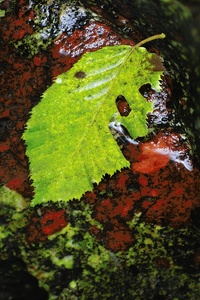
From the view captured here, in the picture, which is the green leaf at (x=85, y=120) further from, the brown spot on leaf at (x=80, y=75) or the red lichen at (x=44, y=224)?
the red lichen at (x=44, y=224)

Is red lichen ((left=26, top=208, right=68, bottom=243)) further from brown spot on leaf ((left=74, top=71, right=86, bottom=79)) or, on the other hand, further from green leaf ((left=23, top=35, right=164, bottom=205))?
brown spot on leaf ((left=74, top=71, right=86, bottom=79))

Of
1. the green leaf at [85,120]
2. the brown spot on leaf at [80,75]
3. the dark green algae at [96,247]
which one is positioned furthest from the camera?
the dark green algae at [96,247]

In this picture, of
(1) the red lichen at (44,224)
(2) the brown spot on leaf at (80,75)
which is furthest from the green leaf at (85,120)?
(1) the red lichen at (44,224)

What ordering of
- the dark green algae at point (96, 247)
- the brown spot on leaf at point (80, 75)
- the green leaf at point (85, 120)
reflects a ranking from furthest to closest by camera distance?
the dark green algae at point (96, 247) → the brown spot on leaf at point (80, 75) → the green leaf at point (85, 120)

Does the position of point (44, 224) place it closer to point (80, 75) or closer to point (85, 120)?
point (85, 120)

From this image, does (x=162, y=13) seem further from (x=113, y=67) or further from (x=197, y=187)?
(x=197, y=187)

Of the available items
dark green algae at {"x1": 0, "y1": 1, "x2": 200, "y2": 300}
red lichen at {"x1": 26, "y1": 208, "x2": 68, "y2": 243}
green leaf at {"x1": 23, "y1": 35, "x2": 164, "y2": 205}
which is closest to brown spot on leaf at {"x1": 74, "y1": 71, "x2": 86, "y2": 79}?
green leaf at {"x1": 23, "y1": 35, "x2": 164, "y2": 205}

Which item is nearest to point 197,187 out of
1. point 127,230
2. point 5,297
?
point 127,230
